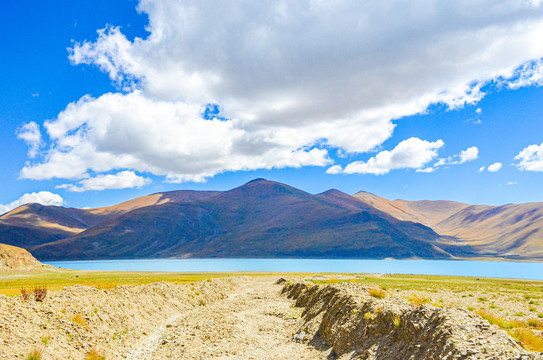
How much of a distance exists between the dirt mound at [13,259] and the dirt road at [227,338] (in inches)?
3868

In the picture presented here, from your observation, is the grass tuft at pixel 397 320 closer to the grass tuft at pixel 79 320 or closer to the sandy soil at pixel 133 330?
the sandy soil at pixel 133 330

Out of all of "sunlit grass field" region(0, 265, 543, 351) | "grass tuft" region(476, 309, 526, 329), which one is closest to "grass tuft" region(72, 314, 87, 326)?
"sunlit grass field" region(0, 265, 543, 351)

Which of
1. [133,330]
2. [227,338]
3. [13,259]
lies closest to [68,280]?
[13,259]

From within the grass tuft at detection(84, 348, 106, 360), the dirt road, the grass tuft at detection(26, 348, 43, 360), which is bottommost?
the dirt road

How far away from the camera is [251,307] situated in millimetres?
32344

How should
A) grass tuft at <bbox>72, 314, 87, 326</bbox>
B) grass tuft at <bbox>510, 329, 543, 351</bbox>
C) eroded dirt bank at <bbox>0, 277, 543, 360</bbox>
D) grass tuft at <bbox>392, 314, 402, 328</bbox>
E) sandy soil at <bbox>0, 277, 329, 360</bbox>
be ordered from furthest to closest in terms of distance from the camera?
1. grass tuft at <bbox>72, 314, 87, 326</bbox>
2. sandy soil at <bbox>0, 277, 329, 360</bbox>
3. grass tuft at <bbox>392, 314, 402, 328</bbox>
4. grass tuft at <bbox>510, 329, 543, 351</bbox>
5. eroded dirt bank at <bbox>0, 277, 543, 360</bbox>

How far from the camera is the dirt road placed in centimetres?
1744

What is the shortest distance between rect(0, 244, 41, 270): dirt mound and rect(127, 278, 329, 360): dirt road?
98.3 metres

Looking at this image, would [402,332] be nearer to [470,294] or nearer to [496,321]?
[496,321]

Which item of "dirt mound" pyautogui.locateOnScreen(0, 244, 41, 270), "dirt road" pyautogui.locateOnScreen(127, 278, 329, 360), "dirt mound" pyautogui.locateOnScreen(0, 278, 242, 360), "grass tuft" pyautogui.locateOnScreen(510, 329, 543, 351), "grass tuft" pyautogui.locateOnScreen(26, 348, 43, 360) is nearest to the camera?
"grass tuft" pyautogui.locateOnScreen(510, 329, 543, 351)

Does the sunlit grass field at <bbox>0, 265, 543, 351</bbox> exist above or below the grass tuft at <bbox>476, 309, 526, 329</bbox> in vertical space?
below

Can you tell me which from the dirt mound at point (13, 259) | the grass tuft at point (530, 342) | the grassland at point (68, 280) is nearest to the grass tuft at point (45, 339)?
the grass tuft at point (530, 342)

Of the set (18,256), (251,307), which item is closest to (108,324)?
(251,307)

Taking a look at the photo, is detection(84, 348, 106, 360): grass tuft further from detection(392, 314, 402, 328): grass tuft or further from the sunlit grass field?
the sunlit grass field
